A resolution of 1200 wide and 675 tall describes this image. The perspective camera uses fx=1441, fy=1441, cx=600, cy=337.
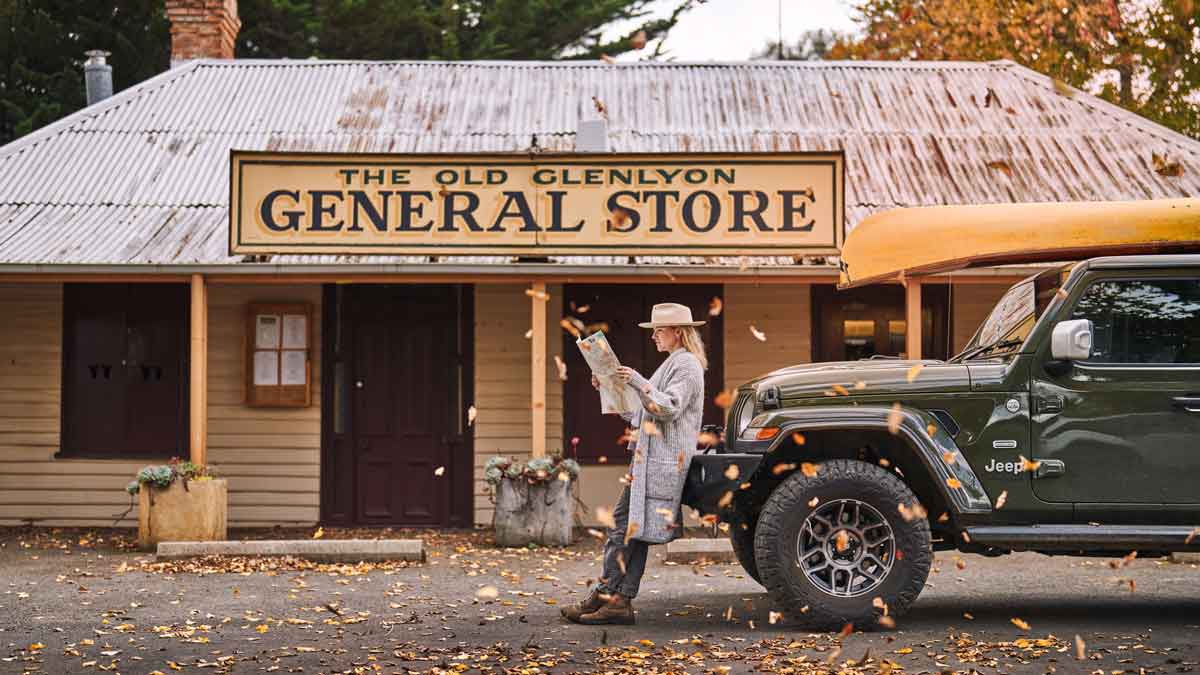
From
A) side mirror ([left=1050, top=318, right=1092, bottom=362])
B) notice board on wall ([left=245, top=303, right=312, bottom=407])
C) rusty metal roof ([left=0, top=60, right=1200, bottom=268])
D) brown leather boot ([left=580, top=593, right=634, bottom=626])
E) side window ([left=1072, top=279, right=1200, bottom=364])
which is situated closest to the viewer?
side mirror ([left=1050, top=318, right=1092, bottom=362])

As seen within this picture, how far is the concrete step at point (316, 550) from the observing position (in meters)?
11.6

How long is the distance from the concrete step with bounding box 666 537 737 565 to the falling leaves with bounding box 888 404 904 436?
12.6ft

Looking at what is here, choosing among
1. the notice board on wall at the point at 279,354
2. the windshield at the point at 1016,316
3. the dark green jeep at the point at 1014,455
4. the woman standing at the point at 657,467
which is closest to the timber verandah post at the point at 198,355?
the notice board on wall at the point at 279,354

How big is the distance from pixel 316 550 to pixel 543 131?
615 centimetres

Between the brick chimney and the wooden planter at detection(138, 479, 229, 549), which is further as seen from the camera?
the brick chimney

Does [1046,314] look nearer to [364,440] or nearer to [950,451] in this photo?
[950,451]

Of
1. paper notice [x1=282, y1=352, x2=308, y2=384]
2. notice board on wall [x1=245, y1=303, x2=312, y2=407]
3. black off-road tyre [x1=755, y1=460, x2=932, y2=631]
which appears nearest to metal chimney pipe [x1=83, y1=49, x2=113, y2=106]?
notice board on wall [x1=245, y1=303, x2=312, y2=407]

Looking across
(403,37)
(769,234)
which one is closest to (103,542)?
(769,234)

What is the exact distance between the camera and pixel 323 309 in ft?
48.3

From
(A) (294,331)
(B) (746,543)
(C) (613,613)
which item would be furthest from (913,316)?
(A) (294,331)

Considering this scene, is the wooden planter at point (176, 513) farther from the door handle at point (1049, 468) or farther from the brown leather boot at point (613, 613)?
the door handle at point (1049, 468)

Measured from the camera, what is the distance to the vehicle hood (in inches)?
316

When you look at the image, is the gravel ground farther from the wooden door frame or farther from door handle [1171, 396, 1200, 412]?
the wooden door frame

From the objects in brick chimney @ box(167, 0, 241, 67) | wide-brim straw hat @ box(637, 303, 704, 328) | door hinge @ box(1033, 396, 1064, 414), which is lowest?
door hinge @ box(1033, 396, 1064, 414)
